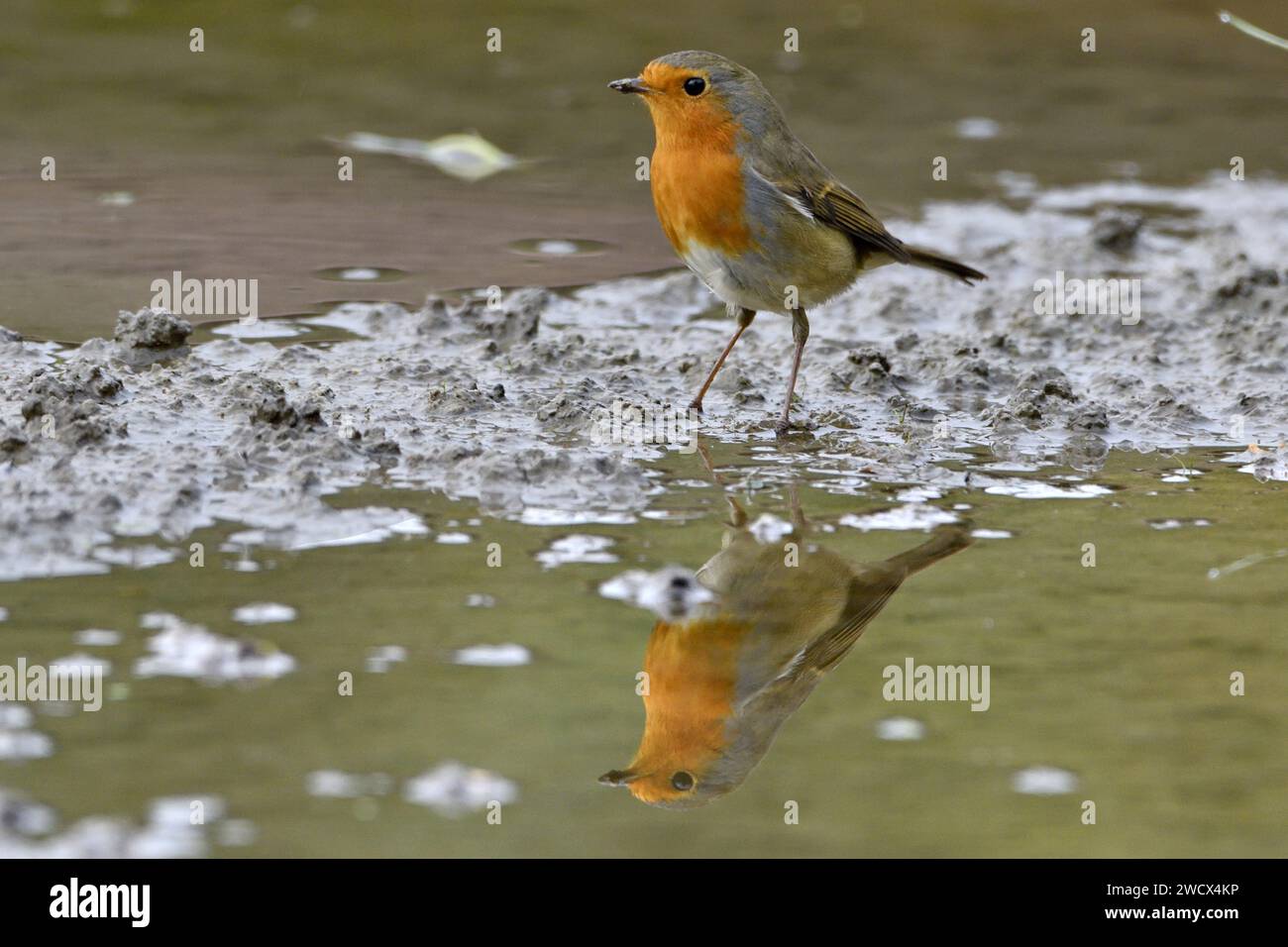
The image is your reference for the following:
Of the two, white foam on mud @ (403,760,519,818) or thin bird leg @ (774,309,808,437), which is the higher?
thin bird leg @ (774,309,808,437)

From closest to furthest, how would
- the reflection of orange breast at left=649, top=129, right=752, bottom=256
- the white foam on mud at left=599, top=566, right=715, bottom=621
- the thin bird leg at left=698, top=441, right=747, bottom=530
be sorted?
the white foam on mud at left=599, top=566, right=715, bottom=621 < the thin bird leg at left=698, top=441, right=747, bottom=530 < the reflection of orange breast at left=649, top=129, right=752, bottom=256

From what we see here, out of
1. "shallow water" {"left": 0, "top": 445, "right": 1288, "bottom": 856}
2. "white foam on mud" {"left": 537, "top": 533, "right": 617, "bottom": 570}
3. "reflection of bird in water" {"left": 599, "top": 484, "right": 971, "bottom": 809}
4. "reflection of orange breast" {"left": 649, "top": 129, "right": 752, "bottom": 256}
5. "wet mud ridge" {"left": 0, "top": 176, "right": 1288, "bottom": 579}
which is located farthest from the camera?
"reflection of orange breast" {"left": 649, "top": 129, "right": 752, "bottom": 256}

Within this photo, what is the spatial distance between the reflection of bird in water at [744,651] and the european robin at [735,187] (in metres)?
1.29

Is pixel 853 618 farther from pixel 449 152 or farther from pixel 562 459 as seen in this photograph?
pixel 449 152

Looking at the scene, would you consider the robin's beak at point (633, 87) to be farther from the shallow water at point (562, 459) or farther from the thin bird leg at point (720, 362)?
the shallow water at point (562, 459)

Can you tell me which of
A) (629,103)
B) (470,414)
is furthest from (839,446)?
(629,103)

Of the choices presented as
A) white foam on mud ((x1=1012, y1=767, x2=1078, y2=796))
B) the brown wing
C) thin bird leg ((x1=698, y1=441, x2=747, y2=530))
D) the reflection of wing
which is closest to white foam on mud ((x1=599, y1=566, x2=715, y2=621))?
the reflection of wing

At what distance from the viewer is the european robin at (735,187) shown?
603cm

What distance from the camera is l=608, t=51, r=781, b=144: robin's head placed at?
6.09 metres

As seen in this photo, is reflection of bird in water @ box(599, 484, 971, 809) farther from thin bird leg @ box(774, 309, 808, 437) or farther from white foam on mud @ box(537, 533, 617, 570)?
thin bird leg @ box(774, 309, 808, 437)

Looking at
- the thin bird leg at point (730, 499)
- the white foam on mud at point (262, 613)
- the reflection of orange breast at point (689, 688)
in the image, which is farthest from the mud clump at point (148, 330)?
the reflection of orange breast at point (689, 688)

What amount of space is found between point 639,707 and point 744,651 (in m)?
0.40

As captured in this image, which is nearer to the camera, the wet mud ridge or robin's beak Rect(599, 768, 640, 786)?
robin's beak Rect(599, 768, 640, 786)

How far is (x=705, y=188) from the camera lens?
6.00m
